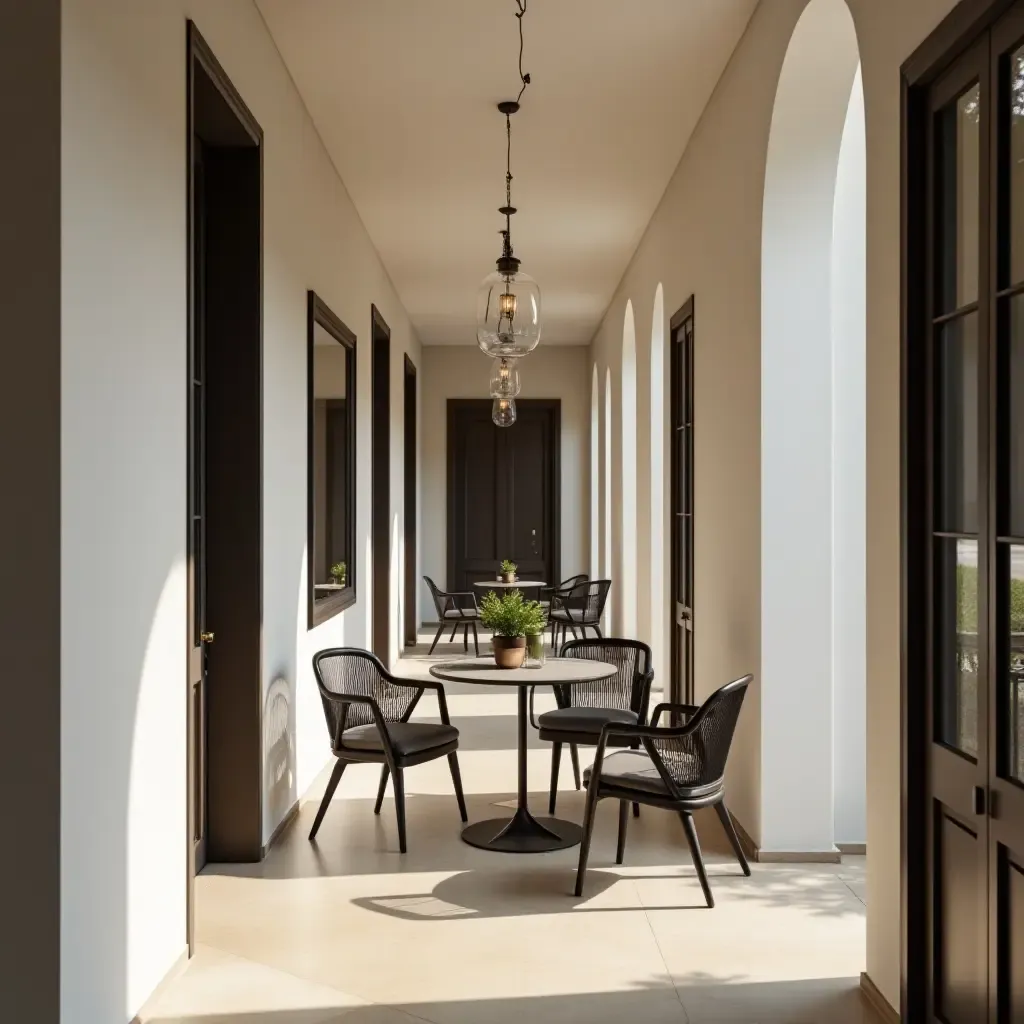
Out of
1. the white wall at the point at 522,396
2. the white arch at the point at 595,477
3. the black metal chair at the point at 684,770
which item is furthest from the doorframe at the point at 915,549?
the white wall at the point at 522,396

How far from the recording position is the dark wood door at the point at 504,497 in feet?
49.6

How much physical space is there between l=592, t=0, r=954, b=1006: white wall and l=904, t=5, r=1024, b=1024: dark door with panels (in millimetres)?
172

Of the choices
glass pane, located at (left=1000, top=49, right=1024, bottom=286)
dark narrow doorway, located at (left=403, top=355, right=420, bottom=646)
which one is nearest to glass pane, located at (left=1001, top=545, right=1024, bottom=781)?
glass pane, located at (left=1000, top=49, right=1024, bottom=286)

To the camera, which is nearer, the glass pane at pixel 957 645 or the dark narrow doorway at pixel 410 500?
the glass pane at pixel 957 645

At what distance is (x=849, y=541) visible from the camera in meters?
4.97

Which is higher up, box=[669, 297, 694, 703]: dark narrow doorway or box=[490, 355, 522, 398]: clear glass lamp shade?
box=[490, 355, 522, 398]: clear glass lamp shade

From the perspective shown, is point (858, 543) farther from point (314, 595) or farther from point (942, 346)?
point (314, 595)

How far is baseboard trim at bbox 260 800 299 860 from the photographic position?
15.9ft

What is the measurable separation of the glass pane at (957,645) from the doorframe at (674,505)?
3505 mm

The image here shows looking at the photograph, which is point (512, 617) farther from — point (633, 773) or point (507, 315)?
point (507, 315)

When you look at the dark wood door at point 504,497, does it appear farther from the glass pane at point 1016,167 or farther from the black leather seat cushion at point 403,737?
the glass pane at point 1016,167

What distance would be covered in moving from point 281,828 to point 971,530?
3575 mm

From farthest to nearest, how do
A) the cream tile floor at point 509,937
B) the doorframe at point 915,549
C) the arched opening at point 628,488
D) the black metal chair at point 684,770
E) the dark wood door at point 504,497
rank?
the dark wood door at point 504,497 < the arched opening at point 628,488 < the black metal chair at point 684,770 < the cream tile floor at point 509,937 < the doorframe at point 915,549

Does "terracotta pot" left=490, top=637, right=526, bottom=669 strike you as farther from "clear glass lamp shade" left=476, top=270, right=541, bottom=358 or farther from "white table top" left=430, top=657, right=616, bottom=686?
"clear glass lamp shade" left=476, top=270, right=541, bottom=358
